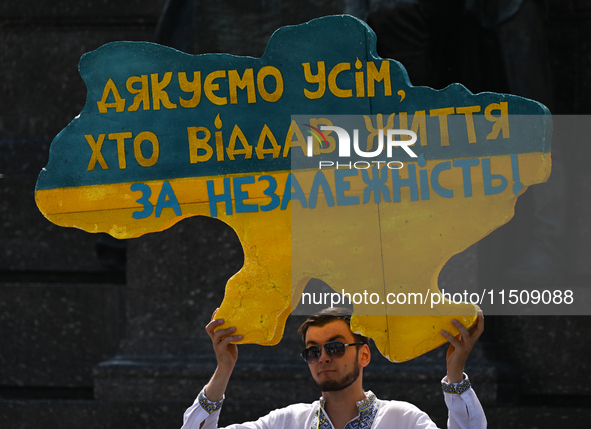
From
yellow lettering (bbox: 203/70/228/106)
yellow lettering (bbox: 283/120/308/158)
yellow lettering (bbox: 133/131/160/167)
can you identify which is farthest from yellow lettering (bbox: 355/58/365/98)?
yellow lettering (bbox: 133/131/160/167)

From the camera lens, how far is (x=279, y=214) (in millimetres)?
2703

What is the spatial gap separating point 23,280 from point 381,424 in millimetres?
3434

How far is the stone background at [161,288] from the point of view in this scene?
4457 mm

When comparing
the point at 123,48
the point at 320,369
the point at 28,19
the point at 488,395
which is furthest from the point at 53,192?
the point at 28,19

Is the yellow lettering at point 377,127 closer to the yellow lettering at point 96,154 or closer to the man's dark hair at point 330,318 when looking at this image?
Answer: the man's dark hair at point 330,318

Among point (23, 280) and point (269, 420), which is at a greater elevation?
point (23, 280)

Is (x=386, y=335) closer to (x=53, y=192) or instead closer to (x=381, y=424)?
(x=381, y=424)

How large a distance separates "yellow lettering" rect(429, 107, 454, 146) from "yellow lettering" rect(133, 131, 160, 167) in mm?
1019

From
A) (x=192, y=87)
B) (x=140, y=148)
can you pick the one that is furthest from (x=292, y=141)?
(x=140, y=148)

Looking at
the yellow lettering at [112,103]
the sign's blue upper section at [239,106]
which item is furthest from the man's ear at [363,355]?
the yellow lettering at [112,103]

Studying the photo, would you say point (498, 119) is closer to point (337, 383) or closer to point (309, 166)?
point (309, 166)

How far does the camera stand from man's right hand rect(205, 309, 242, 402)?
270 centimetres

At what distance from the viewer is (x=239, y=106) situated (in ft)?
9.11

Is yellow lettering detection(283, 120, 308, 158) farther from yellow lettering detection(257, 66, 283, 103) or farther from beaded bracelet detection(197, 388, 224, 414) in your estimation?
beaded bracelet detection(197, 388, 224, 414)
